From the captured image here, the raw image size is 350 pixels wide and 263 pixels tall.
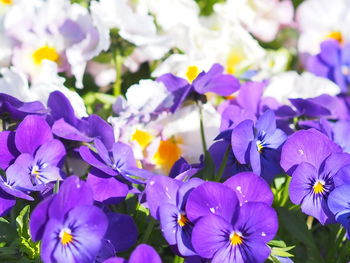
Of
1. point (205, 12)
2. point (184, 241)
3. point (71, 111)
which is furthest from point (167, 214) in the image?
point (205, 12)

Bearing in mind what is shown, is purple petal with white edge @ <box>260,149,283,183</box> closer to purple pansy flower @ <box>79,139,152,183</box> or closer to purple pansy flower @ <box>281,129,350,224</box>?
purple pansy flower @ <box>281,129,350,224</box>

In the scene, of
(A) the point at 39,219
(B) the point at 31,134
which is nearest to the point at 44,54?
(B) the point at 31,134

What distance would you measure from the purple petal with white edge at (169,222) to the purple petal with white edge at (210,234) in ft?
0.12

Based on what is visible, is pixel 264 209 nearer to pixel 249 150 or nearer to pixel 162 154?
pixel 249 150

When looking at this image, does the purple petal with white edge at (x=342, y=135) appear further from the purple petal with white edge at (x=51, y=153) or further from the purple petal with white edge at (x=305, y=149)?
the purple petal with white edge at (x=51, y=153)

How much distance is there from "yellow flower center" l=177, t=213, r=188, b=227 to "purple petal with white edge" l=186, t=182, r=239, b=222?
0.02m

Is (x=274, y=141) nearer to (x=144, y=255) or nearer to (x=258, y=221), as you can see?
(x=258, y=221)

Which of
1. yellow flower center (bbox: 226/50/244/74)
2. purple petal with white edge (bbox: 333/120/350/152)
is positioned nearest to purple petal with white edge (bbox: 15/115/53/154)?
purple petal with white edge (bbox: 333/120/350/152)

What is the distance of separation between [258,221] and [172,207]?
11 centimetres

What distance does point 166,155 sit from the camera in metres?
1.15

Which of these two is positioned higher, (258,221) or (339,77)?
(258,221)

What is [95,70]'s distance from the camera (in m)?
1.40

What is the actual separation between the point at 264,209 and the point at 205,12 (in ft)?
3.31

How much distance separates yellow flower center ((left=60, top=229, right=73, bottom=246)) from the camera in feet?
2.37
